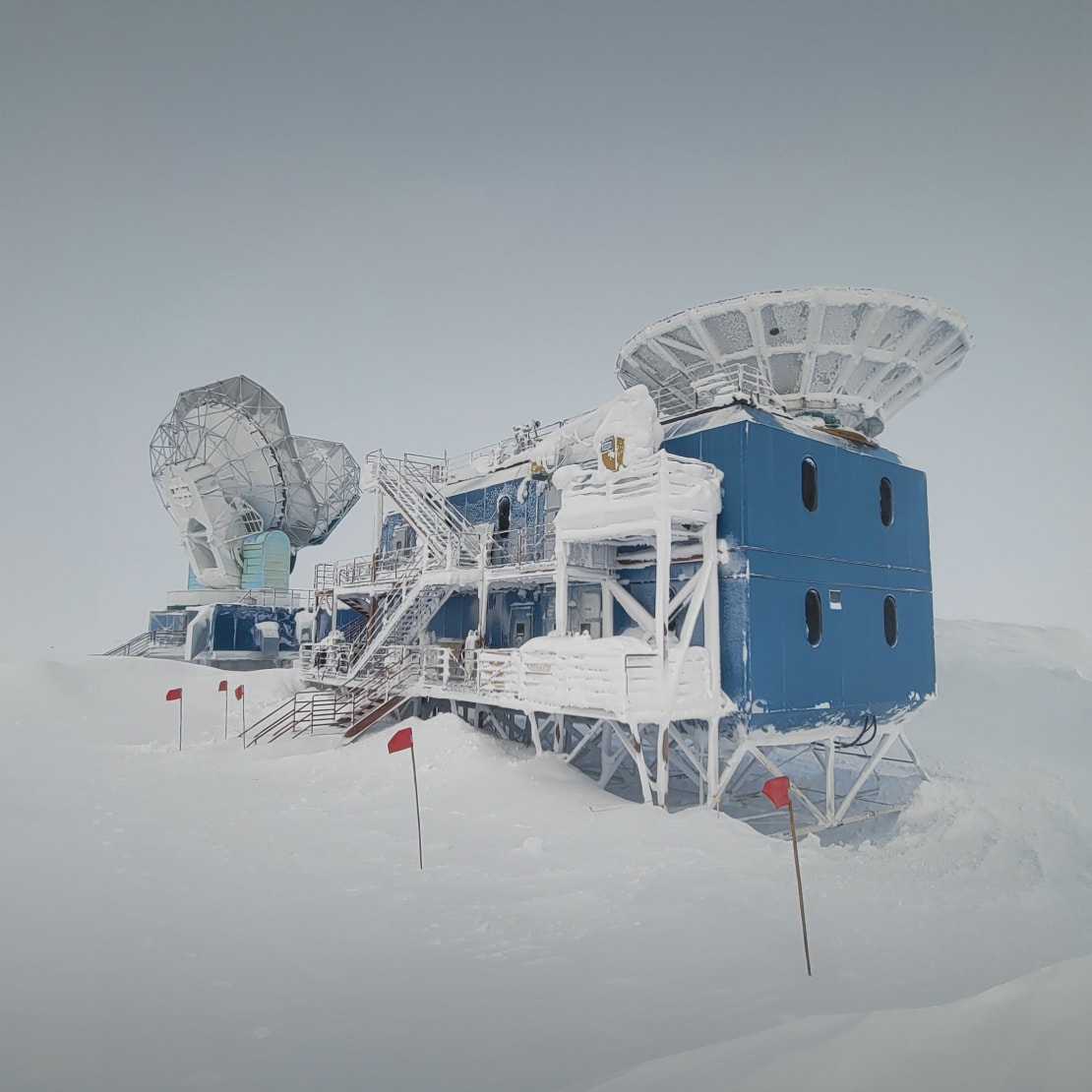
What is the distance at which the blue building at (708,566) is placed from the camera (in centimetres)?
1791

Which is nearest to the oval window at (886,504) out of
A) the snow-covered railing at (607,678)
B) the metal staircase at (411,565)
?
the snow-covered railing at (607,678)

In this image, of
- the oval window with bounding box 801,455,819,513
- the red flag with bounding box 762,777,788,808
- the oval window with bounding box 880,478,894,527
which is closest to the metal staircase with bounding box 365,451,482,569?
the oval window with bounding box 801,455,819,513

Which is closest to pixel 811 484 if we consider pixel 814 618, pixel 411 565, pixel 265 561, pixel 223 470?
pixel 814 618

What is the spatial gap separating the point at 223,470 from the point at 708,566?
3994 cm

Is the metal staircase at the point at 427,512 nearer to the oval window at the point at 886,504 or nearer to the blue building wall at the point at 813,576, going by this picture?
the blue building wall at the point at 813,576

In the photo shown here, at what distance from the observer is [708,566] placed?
1822 cm

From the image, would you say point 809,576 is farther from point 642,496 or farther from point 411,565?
point 411,565

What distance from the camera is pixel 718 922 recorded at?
32.3 feet

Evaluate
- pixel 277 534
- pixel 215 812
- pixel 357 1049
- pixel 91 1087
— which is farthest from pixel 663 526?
pixel 277 534

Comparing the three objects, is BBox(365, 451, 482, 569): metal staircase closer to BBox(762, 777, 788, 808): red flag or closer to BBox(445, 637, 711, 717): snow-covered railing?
BBox(445, 637, 711, 717): snow-covered railing

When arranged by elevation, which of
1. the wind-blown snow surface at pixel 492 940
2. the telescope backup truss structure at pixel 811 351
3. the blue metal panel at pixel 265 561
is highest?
the telescope backup truss structure at pixel 811 351

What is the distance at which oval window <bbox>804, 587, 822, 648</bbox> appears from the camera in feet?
65.4

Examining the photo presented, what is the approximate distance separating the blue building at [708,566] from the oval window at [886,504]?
0.23 ft

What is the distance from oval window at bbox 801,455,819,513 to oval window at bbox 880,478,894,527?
3729mm
